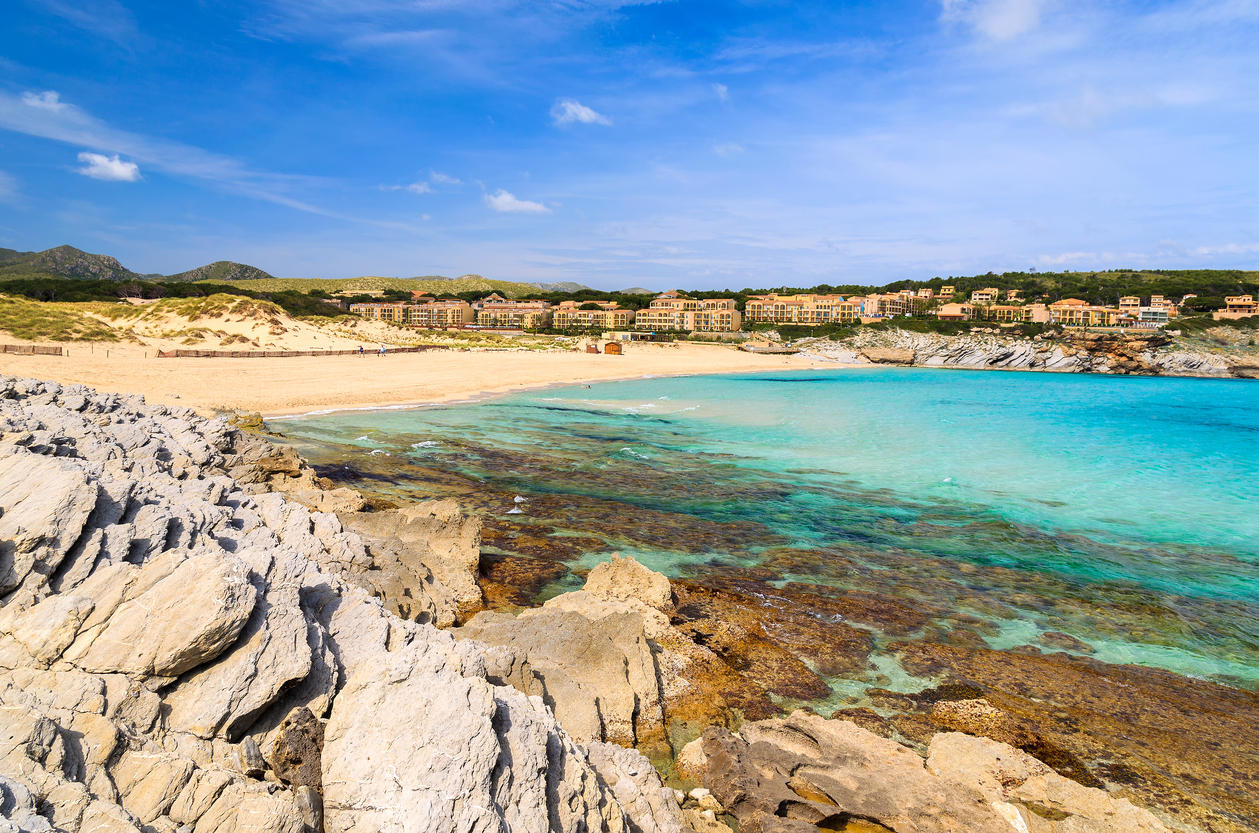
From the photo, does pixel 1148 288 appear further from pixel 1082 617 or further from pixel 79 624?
pixel 79 624

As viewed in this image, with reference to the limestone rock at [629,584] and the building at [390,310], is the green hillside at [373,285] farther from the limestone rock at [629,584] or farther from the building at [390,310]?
the limestone rock at [629,584]

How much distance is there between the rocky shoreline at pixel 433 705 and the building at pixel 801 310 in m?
112

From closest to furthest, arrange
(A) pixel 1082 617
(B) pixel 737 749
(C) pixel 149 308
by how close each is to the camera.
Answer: (B) pixel 737 749 → (A) pixel 1082 617 → (C) pixel 149 308

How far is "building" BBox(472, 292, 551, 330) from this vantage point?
109 metres

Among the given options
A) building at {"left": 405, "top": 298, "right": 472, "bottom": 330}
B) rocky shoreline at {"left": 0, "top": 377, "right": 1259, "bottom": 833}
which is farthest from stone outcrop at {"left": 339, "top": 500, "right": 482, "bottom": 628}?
building at {"left": 405, "top": 298, "right": 472, "bottom": 330}

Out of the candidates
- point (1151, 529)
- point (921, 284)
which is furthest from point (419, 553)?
point (921, 284)

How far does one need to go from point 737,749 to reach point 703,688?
1.16 m

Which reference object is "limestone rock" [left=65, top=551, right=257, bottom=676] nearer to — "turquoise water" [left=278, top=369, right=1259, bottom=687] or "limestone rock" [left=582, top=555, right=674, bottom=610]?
"limestone rock" [left=582, top=555, right=674, bottom=610]

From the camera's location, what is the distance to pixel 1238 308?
95.4m

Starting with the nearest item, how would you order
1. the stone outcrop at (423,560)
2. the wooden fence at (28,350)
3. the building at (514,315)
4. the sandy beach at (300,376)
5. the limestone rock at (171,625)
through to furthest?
the limestone rock at (171,625) < the stone outcrop at (423,560) < the sandy beach at (300,376) < the wooden fence at (28,350) < the building at (514,315)

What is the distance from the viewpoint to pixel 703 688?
19.8 ft

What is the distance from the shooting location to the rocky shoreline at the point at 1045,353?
252 ft

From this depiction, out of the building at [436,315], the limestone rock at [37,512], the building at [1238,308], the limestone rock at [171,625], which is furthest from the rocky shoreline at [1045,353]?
the limestone rock at [171,625]

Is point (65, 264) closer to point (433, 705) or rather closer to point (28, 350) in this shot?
point (28, 350)
